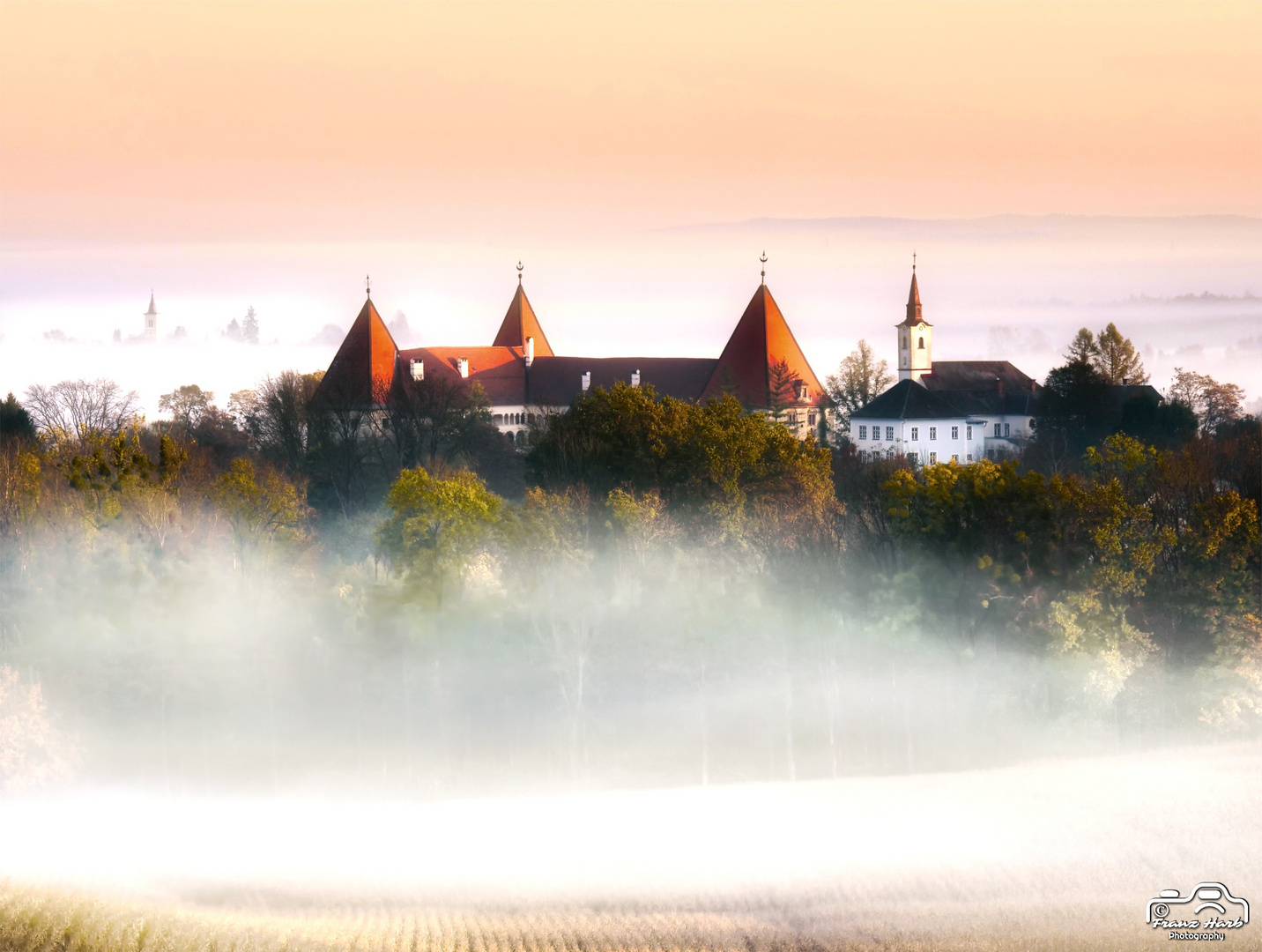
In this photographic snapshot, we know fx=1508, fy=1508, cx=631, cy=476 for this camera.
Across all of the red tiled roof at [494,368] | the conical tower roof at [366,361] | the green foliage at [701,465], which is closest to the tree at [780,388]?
the red tiled roof at [494,368]

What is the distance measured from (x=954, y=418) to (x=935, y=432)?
1344 mm

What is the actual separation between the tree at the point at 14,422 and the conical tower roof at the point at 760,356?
116 ft

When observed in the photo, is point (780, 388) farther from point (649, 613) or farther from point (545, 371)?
point (649, 613)

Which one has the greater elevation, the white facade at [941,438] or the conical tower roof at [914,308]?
the conical tower roof at [914,308]

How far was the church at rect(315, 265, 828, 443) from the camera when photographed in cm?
7644

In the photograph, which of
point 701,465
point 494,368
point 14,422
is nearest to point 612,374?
point 494,368

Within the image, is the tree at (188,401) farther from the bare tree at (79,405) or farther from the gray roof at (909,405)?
the gray roof at (909,405)

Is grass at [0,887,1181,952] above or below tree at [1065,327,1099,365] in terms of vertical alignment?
below

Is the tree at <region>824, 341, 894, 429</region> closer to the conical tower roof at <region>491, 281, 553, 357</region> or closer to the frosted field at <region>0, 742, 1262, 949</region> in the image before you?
the conical tower roof at <region>491, 281, 553, 357</region>

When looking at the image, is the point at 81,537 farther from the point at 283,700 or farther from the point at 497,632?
the point at 497,632

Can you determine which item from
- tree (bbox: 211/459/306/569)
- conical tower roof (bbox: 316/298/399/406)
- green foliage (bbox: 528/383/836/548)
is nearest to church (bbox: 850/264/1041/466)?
conical tower roof (bbox: 316/298/399/406)

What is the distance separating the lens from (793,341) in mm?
83250

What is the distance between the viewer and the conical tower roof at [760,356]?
82044mm

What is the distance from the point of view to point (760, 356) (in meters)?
82.5
